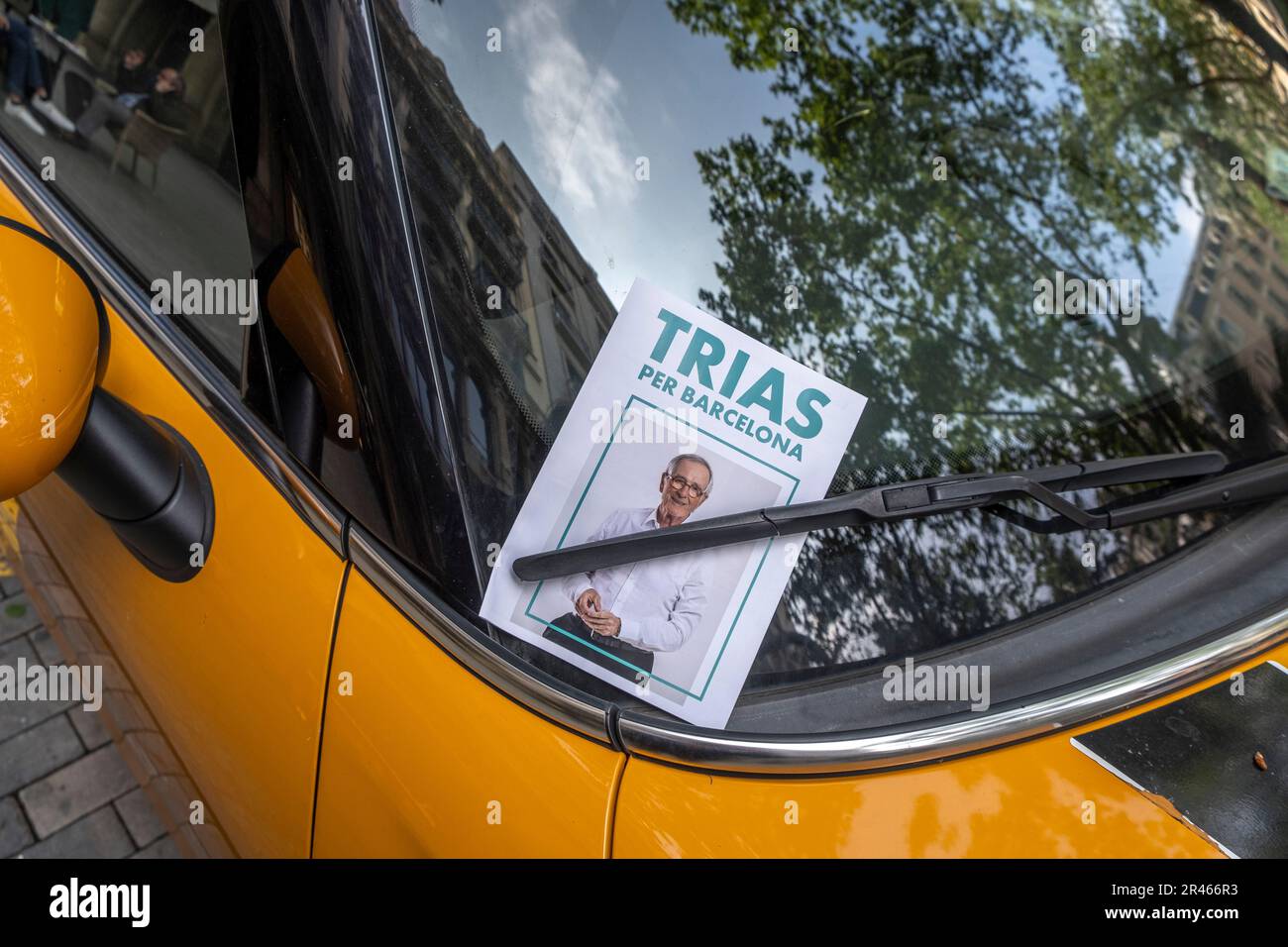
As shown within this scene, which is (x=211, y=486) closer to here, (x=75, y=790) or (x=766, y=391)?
(x=766, y=391)

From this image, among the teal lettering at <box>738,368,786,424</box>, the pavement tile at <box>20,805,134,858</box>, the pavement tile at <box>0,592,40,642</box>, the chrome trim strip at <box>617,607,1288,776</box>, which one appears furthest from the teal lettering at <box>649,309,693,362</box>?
the pavement tile at <box>0,592,40,642</box>

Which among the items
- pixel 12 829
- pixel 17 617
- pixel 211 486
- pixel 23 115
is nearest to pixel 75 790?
pixel 12 829

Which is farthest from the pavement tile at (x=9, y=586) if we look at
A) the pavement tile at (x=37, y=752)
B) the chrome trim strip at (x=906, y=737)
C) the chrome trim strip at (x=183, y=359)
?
the chrome trim strip at (x=906, y=737)

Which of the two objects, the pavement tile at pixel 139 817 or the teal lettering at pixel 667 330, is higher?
the teal lettering at pixel 667 330

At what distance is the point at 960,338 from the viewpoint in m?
1.32

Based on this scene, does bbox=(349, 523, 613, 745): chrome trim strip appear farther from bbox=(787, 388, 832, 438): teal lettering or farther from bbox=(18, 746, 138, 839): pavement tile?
bbox=(18, 746, 138, 839): pavement tile

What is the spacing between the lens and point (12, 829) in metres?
2.30

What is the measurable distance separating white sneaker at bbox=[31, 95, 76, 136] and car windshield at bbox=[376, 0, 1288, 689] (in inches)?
38.6

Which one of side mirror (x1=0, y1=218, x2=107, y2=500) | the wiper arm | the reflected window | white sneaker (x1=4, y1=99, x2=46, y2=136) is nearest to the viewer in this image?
side mirror (x1=0, y1=218, x2=107, y2=500)

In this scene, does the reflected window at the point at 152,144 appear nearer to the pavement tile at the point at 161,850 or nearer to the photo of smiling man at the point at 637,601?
the photo of smiling man at the point at 637,601

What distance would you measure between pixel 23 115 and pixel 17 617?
55.0 inches

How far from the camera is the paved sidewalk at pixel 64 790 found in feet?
7.55

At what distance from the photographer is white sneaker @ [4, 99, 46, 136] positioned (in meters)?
1.93
